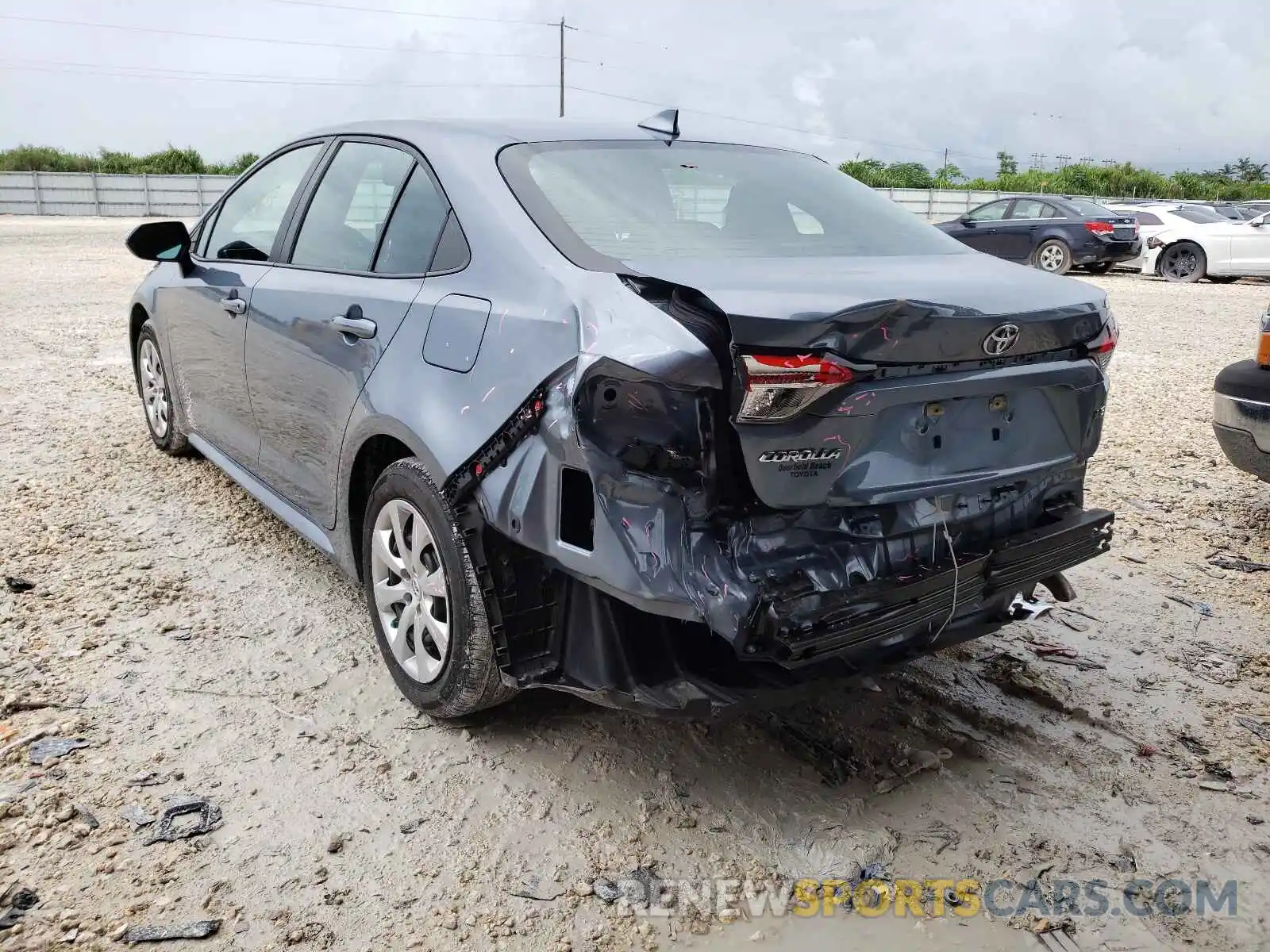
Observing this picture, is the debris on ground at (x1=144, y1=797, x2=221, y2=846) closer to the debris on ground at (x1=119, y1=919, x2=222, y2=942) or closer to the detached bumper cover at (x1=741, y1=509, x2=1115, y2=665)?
the debris on ground at (x1=119, y1=919, x2=222, y2=942)

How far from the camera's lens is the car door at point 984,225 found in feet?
58.2

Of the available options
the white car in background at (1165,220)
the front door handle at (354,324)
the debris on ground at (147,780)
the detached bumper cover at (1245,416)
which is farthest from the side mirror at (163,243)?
the white car in background at (1165,220)

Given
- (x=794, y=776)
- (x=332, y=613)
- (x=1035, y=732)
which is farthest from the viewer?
(x=332, y=613)

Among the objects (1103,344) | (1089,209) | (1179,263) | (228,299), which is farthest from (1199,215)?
(228,299)

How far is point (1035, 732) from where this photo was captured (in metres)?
3.02

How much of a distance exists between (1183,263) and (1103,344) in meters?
16.7

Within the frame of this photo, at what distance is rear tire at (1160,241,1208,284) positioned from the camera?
16719 mm

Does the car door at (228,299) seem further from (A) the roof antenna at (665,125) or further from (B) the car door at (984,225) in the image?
(B) the car door at (984,225)

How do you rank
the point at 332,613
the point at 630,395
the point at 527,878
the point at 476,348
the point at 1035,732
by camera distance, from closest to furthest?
the point at 630,395
the point at 527,878
the point at 476,348
the point at 1035,732
the point at 332,613

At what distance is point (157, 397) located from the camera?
5.43 metres

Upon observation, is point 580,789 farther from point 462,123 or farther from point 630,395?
point 462,123

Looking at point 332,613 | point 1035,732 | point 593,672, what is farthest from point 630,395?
point 332,613

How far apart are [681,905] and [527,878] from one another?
363mm

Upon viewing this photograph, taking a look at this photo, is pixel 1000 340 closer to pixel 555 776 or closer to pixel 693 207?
pixel 693 207
